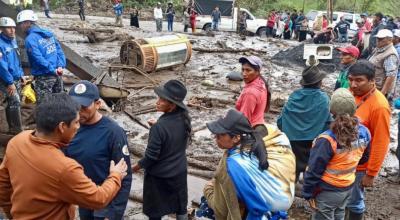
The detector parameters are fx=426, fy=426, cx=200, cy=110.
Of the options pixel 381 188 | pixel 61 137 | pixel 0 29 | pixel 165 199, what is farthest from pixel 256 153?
pixel 0 29

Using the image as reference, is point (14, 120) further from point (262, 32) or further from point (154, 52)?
point (262, 32)

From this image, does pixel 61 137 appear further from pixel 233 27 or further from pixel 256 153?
pixel 233 27

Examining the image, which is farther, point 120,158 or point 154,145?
point 154,145

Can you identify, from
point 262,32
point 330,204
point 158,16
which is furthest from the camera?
point 262,32

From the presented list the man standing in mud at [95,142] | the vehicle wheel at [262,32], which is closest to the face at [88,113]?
the man standing in mud at [95,142]

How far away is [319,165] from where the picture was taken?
3.40 m

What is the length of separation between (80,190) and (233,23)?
24.7 metres

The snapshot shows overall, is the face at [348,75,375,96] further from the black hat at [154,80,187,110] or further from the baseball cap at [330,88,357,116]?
the black hat at [154,80,187,110]

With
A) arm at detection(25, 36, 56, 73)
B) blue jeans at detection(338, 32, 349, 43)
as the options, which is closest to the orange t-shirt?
arm at detection(25, 36, 56, 73)

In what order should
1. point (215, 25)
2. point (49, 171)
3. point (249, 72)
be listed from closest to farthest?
point (49, 171) < point (249, 72) < point (215, 25)

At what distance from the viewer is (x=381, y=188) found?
19.4ft

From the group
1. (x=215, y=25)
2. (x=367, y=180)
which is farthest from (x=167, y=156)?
(x=215, y=25)

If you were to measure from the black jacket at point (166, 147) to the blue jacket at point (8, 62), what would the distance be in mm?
3196

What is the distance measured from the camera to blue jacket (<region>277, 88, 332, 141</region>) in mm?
4828
